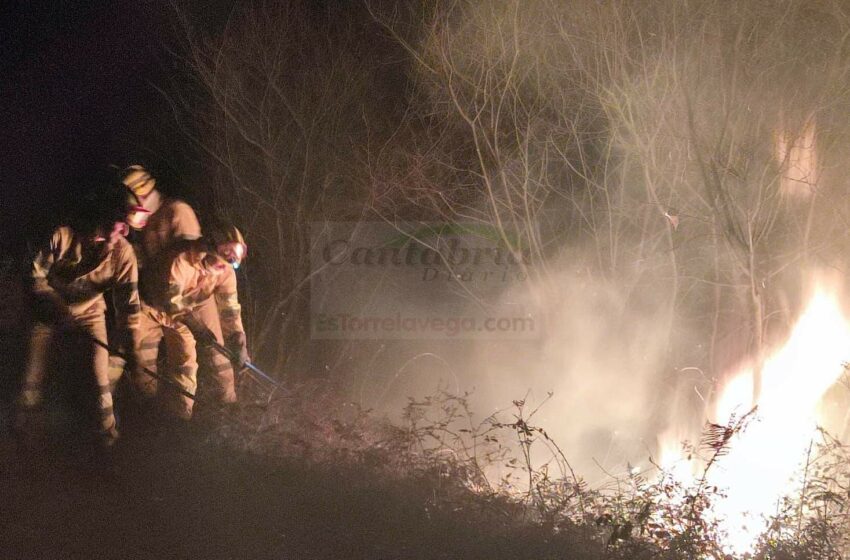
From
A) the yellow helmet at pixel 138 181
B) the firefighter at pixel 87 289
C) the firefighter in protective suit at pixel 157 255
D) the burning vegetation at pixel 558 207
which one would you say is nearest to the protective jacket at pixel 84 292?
the firefighter at pixel 87 289

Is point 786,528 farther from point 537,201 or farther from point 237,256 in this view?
point 537,201

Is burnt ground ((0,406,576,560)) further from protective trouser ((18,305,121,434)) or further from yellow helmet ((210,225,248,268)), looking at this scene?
yellow helmet ((210,225,248,268))

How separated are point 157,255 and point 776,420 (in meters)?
5.80

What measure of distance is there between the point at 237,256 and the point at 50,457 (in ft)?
6.23

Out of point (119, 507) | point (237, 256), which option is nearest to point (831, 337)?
point (237, 256)

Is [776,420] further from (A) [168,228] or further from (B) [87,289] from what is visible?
(B) [87,289]

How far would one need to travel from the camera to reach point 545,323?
1016cm

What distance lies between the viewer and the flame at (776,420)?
613 centimetres

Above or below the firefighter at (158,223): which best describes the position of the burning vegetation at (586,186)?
above

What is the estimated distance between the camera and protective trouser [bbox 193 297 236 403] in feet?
21.2

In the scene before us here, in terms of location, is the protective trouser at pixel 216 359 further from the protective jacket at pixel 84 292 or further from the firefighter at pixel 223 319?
the protective jacket at pixel 84 292

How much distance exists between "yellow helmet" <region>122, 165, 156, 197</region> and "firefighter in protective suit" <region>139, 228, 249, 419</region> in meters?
0.52

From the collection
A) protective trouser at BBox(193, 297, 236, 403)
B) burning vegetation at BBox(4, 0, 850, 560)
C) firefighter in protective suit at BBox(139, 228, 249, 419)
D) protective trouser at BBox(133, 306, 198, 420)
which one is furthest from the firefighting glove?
burning vegetation at BBox(4, 0, 850, 560)

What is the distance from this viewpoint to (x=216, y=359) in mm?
6656
